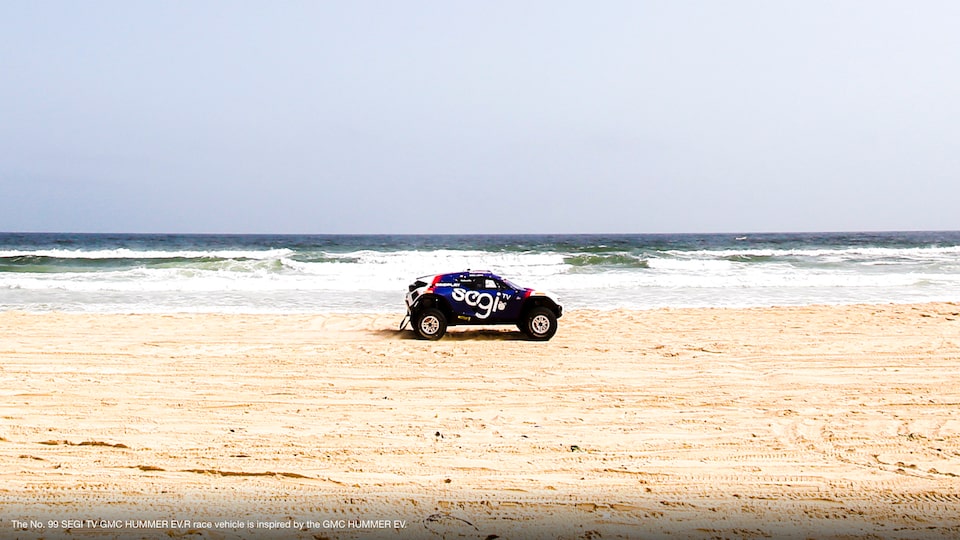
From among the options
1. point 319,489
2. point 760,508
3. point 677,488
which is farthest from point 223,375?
point 760,508

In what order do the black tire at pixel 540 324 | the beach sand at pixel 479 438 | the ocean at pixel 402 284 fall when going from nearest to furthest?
Answer: the beach sand at pixel 479 438, the black tire at pixel 540 324, the ocean at pixel 402 284

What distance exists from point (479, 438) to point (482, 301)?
5366 mm

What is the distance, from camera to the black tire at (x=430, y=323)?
10992mm

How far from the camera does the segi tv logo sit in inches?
431

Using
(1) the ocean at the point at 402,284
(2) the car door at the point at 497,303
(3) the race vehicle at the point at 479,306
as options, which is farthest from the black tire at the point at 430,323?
(1) the ocean at the point at 402,284

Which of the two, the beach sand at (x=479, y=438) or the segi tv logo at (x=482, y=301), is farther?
the segi tv logo at (x=482, y=301)

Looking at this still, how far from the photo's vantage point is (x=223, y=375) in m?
8.20

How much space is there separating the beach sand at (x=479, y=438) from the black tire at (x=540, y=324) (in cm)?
31

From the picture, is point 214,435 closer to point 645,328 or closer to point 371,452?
point 371,452

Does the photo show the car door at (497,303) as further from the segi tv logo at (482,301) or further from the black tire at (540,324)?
the black tire at (540,324)

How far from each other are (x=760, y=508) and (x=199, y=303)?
14.9 metres

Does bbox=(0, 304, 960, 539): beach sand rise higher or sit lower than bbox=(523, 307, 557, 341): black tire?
lower

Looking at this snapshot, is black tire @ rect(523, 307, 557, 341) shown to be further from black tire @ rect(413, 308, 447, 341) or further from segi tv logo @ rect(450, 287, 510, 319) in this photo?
black tire @ rect(413, 308, 447, 341)

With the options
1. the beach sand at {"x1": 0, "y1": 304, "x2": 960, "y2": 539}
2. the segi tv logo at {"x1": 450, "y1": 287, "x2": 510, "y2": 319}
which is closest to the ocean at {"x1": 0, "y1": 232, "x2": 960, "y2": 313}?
the segi tv logo at {"x1": 450, "y1": 287, "x2": 510, "y2": 319}
